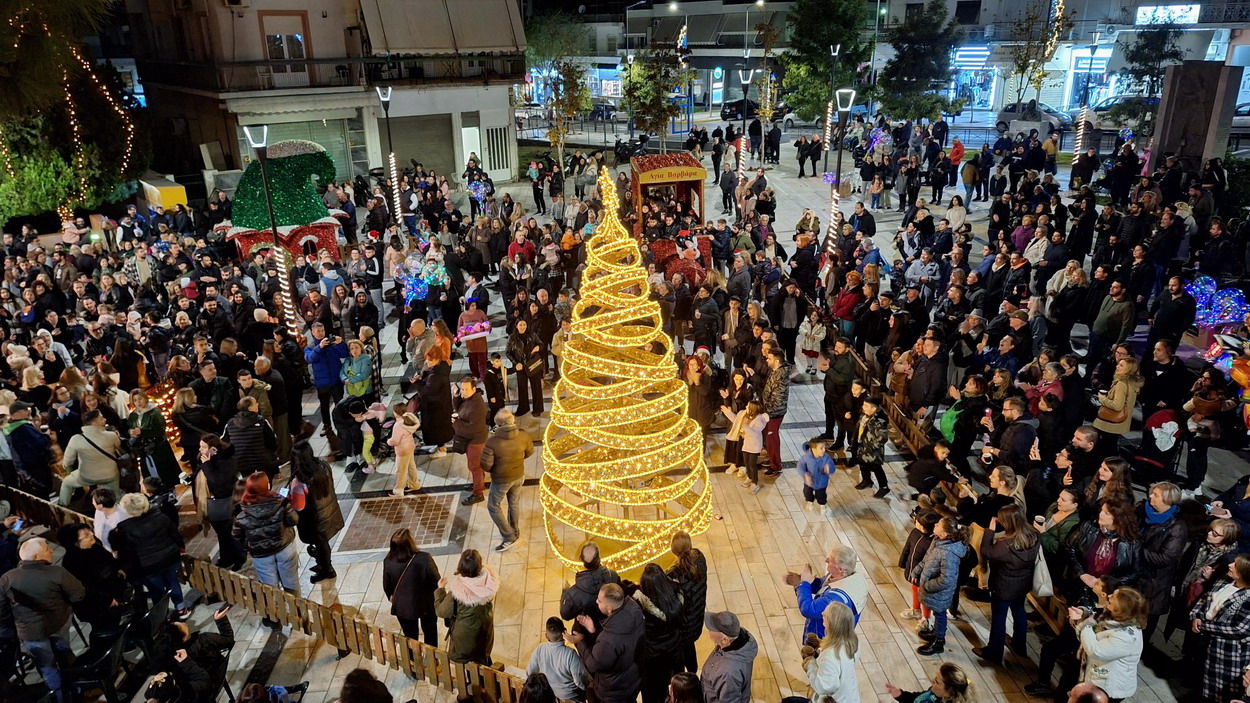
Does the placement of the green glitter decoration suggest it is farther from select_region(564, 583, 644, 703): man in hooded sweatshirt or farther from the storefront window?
the storefront window

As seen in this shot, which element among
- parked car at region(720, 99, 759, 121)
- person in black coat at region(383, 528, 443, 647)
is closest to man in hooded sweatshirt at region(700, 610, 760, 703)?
person in black coat at region(383, 528, 443, 647)

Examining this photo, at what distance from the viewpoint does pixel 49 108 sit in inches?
880

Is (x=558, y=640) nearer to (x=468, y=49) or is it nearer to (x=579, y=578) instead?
(x=579, y=578)

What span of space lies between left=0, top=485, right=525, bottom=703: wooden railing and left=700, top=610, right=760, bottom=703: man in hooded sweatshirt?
60.7 inches

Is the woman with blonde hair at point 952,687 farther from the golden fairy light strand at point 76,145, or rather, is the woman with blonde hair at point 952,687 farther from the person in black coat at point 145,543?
the golden fairy light strand at point 76,145

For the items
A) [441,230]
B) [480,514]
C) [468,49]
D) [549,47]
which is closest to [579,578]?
[480,514]

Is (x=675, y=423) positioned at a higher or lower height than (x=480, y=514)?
higher

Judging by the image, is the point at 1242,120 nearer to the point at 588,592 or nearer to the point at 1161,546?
the point at 1161,546

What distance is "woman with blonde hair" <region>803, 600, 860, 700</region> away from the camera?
518cm

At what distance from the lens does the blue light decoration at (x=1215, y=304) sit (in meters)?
11.3

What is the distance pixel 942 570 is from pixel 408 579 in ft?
13.9

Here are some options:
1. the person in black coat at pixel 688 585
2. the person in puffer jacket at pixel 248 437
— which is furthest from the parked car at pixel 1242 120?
the person in puffer jacket at pixel 248 437

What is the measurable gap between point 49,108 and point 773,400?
22726mm

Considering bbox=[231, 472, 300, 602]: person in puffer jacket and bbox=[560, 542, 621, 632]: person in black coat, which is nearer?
bbox=[560, 542, 621, 632]: person in black coat
